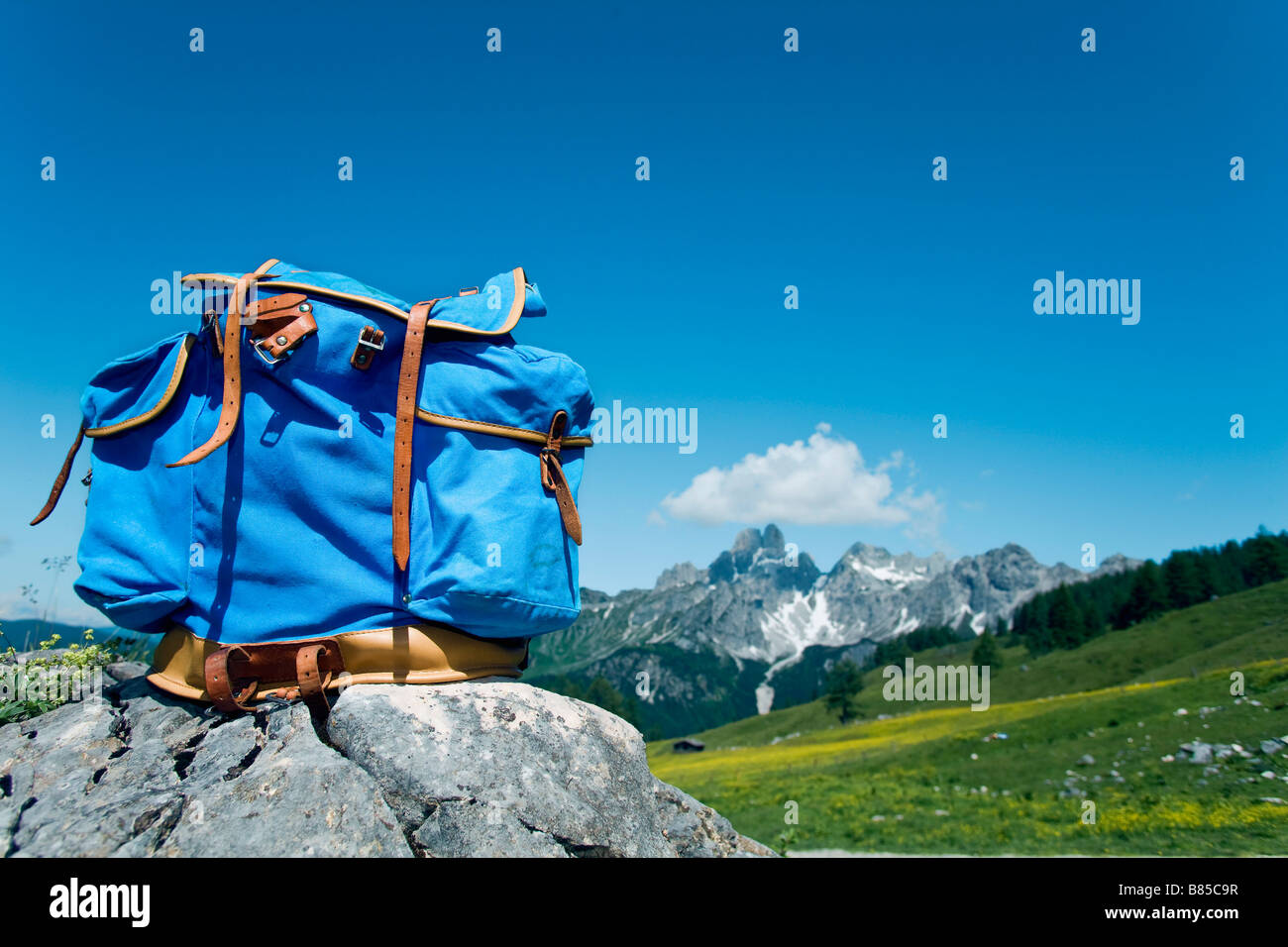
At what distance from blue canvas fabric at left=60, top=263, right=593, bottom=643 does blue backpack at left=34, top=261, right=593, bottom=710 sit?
0.01m

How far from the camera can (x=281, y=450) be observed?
4434 millimetres

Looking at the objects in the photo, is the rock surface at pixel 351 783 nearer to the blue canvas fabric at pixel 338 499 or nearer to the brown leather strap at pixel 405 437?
the blue canvas fabric at pixel 338 499

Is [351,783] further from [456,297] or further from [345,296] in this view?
[456,297]

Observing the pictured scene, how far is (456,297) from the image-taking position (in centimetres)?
493

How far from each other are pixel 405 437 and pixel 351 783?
73.2 inches

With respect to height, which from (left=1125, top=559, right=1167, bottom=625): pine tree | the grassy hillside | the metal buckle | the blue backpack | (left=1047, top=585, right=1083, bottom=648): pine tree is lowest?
(left=1047, top=585, right=1083, bottom=648): pine tree

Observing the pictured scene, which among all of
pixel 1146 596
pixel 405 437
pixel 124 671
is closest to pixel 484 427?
pixel 405 437

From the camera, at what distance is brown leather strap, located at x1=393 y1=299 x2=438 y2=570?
14.4 feet

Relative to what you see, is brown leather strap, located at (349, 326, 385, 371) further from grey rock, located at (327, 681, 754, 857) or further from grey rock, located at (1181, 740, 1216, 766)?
grey rock, located at (1181, 740, 1216, 766)

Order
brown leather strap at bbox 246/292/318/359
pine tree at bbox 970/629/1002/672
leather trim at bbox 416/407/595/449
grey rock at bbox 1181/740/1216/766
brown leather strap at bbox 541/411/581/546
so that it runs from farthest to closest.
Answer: pine tree at bbox 970/629/1002/672
grey rock at bbox 1181/740/1216/766
brown leather strap at bbox 541/411/581/546
leather trim at bbox 416/407/595/449
brown leather strap at bbox 246/292/318/359

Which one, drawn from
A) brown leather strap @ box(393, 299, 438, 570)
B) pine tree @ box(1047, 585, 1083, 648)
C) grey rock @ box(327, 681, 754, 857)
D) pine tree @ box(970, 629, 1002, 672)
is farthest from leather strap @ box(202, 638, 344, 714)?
pine tree @ box(1047, 585, 1083, 648)

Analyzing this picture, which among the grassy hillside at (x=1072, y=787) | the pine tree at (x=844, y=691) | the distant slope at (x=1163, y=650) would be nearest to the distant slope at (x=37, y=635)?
the grassy hillside at (x=1072, y=787)
